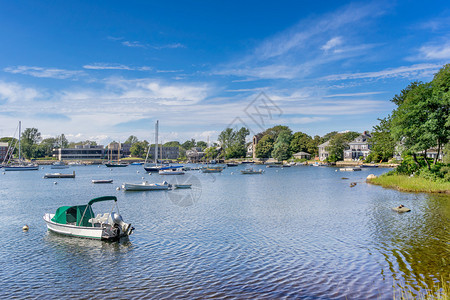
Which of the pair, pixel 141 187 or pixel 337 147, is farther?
pixel 337 147

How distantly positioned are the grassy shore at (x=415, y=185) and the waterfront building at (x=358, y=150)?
3978 inches

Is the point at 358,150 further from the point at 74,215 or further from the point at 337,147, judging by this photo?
the point at 74,215

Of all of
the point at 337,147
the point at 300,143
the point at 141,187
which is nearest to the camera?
the point at 141,187

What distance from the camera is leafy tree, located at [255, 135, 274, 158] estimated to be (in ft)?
636

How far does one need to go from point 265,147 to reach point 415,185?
148421mm

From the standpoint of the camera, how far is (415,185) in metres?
46.6

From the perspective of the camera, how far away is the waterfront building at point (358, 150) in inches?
5969

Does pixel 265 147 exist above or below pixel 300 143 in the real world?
below

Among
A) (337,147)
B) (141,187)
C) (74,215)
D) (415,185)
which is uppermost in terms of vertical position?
(337,147)

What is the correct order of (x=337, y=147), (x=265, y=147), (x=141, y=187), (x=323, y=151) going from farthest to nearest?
(x=265, y=147)
(x=323, y=151)
(x=337, y=147)
(x=141, y=187)

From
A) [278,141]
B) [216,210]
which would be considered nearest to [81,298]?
[216,210]

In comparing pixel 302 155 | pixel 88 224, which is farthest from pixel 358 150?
pixel 88 224

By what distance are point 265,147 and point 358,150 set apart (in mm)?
55781

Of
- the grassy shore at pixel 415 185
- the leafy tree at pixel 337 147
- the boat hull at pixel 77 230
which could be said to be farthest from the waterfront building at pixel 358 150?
the boat hull at pixel 77 230
